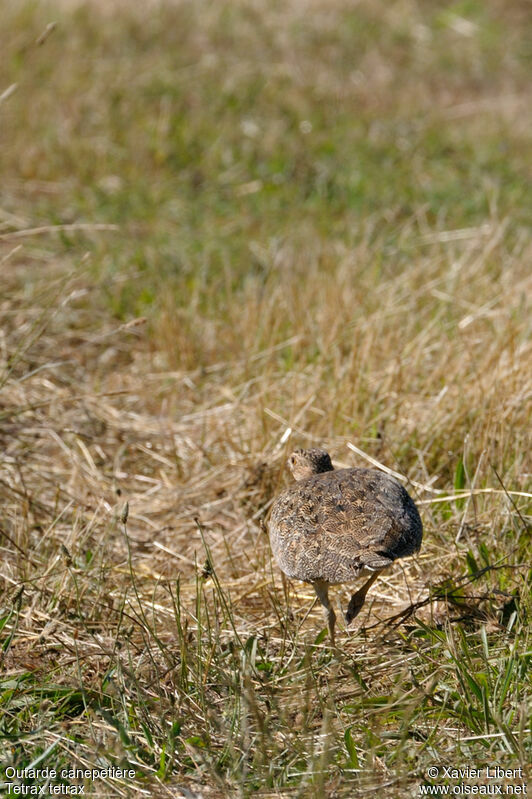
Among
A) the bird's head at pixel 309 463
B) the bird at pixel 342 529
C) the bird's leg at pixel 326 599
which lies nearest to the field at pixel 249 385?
the bird's leg at pixel 326 599

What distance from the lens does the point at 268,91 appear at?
917 centimetres

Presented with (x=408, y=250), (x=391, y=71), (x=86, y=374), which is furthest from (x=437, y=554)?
(x=391, y=71)

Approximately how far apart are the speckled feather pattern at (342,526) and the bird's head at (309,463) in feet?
0.70

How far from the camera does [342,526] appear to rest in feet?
9.51

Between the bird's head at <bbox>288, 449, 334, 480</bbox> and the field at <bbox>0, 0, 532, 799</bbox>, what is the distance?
1.31 feet

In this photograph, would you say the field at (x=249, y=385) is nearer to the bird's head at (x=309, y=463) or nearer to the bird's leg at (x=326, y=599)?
the bird's leg at (x=326, y=599)

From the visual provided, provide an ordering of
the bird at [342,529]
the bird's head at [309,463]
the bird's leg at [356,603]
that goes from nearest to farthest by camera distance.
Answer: the bird at [342,529] < the bird's leg at [356,603] < the bird's head at [309,463]

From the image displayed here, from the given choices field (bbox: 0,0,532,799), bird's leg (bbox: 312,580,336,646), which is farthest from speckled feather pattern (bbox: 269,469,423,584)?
field (bbox: 0,0,532,799)

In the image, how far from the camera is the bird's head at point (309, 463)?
339 cm

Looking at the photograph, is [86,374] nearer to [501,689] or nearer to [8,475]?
[8,475]

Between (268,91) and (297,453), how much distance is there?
653 centimetres

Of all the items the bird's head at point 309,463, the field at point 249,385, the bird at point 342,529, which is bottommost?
the field at point 249,385

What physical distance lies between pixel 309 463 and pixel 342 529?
21.0 inches

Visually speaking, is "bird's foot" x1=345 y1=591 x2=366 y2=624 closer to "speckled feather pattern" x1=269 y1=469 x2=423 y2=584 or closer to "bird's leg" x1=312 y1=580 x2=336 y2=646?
"bird's leg" x1=312 y1=580 x2=336 y2=646
